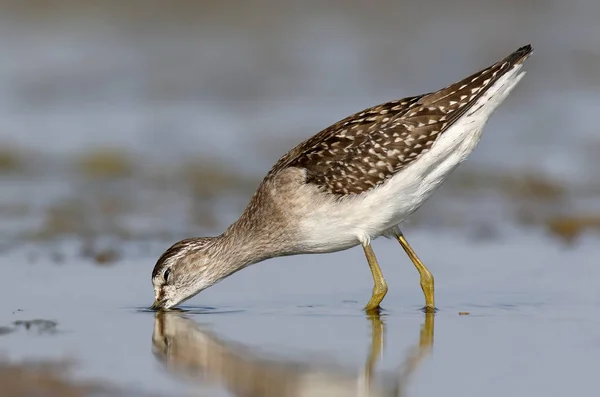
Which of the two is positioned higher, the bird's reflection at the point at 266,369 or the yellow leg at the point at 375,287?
the yellow leg at the point at 375,287

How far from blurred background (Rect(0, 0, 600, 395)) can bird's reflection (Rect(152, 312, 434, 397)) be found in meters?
3.52

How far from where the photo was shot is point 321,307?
11383 mm

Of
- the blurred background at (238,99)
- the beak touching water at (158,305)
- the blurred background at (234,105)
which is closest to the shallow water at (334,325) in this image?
the beak touching water at (158,305)

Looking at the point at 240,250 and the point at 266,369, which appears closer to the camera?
the point at 266,369

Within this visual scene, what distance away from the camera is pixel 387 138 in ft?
37.7

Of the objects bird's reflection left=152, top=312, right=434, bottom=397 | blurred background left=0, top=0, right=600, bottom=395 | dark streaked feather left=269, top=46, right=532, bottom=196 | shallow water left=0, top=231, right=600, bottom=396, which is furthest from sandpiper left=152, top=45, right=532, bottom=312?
blurred background left=0, top=0, right=600, bottom=395

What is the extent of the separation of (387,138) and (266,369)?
322 cm

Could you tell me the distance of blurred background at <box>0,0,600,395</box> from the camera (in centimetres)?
1575

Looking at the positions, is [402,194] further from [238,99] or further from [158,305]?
[238,99]

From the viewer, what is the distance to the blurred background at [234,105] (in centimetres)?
1575

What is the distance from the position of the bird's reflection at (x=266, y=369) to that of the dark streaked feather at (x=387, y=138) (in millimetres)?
1601

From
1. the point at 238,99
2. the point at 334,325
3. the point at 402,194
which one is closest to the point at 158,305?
the point at 334,325

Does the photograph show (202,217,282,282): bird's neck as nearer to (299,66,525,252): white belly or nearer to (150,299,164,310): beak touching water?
(299,66,525,252): white belly

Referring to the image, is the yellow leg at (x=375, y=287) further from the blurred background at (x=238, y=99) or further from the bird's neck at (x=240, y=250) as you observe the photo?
the blurred background at (x=238, y=99)
